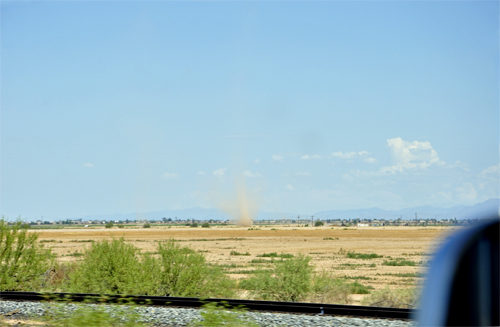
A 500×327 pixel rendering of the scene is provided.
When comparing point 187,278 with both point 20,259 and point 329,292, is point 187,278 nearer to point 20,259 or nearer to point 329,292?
point 329,292

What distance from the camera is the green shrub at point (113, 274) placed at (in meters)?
19.5

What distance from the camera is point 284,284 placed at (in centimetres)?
2200

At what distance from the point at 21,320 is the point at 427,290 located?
13.7 metres

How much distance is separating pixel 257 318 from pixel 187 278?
26.8ft

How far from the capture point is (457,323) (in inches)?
56.9

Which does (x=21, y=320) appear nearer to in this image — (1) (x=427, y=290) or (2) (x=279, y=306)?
(2) (x=279, y=306)

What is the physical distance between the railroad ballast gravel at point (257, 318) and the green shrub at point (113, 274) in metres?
5.37

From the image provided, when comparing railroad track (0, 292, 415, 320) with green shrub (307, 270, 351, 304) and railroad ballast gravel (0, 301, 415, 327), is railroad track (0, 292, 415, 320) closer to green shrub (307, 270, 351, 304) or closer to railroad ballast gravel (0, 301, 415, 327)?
railroad ballast gravel (0, 301, 415, 327)

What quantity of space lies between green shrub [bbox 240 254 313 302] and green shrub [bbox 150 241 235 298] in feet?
6.03

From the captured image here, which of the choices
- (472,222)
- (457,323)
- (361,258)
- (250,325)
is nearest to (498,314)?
(457,323)

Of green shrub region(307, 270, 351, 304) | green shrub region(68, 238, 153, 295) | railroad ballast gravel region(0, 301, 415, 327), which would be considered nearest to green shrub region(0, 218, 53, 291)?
green shrub region(68, 238, 153, 295)

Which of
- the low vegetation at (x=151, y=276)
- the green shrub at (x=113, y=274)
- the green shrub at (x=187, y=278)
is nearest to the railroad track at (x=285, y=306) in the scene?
the green shrub at (x=113, y=274)

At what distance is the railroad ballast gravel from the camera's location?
1178 centimetres

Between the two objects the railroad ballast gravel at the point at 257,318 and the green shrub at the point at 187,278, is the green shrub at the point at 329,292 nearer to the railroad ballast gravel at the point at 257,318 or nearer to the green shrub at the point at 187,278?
the green shrub at the point at 187,278
